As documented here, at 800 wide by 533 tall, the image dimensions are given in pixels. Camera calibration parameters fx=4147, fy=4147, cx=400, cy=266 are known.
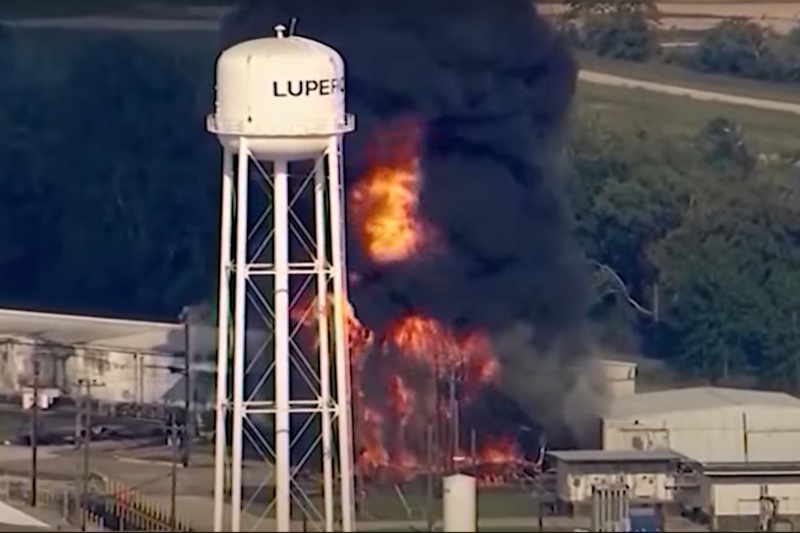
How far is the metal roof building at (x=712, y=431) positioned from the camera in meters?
54.1

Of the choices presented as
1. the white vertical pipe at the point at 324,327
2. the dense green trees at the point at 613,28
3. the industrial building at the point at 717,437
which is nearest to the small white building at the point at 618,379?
the industrial building at the point at 717,437

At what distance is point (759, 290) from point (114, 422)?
14722 mm

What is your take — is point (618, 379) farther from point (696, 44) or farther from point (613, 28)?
point (696, 44)

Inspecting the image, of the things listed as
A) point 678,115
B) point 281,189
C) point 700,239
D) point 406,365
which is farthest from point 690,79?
point 281,189

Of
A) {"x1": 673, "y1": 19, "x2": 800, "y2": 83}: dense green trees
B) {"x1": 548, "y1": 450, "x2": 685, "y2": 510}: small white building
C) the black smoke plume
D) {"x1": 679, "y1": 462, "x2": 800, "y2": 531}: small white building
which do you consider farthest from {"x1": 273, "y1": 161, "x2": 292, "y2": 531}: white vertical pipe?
{"x1": 673, "y1": 19, "x2": 800, "y2": 83}: dense green trees

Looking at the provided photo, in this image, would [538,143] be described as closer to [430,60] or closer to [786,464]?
[430,60]

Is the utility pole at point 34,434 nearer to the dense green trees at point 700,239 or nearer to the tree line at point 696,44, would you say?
the dense green trees at point 700,239

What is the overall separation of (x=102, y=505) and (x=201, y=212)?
22.1 m

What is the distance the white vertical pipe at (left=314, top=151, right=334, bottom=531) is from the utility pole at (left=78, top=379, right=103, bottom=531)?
2.86 metres

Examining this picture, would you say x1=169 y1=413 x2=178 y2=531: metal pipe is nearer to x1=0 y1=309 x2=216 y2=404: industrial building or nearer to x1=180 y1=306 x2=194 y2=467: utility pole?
x1=180 y1=306 x2=194 y2=467: utility pole

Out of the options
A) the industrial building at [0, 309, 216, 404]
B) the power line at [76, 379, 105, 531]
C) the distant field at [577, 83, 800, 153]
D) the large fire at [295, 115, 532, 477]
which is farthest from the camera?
the distant field at [577, 83, 800, 153]

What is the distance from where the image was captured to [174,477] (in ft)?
166

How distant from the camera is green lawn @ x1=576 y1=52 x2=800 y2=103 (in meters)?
72.1

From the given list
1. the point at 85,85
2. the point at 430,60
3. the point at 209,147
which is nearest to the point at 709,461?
A: the point at 430,60
